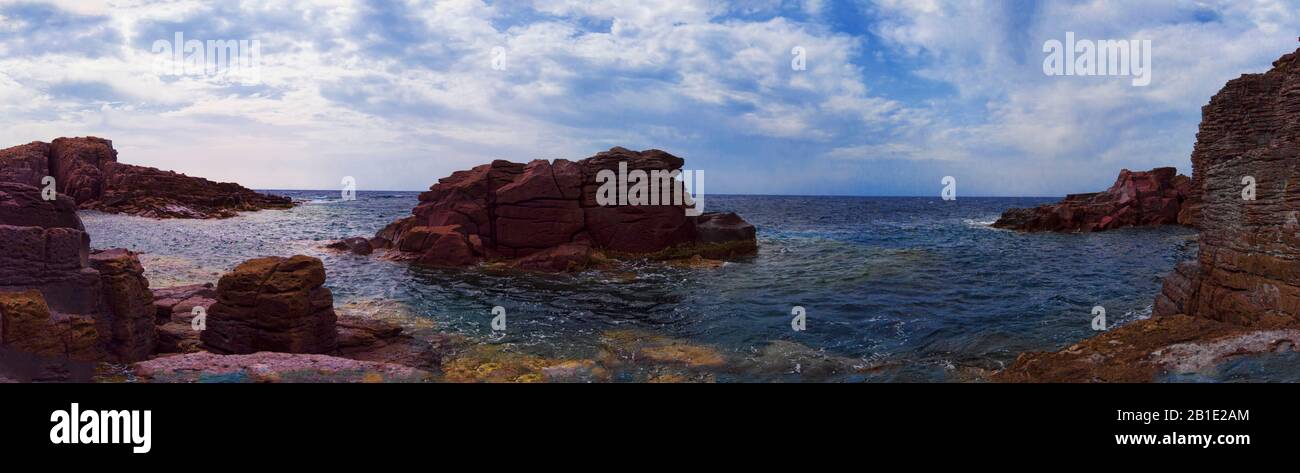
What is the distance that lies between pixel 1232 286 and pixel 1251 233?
1.17 metres

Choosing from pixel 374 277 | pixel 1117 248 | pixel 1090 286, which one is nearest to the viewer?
pixel 1090 286

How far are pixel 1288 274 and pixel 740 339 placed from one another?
11.7 metres

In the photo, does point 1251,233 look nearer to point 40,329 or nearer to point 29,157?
point 40,329

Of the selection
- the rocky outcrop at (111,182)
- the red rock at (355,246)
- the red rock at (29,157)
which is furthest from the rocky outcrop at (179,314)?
the red rock at (29,157)

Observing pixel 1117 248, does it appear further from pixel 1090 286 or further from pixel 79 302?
pixel 79 302

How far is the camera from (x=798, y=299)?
23.7 metres

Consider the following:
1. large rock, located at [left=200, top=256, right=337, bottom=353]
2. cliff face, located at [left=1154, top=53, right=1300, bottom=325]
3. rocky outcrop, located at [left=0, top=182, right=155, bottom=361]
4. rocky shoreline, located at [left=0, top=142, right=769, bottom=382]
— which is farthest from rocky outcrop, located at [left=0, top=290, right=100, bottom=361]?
cliff face, located at [left=1154, top=53, right=1300, bottom=325]

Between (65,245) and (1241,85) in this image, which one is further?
→ (1241,85)

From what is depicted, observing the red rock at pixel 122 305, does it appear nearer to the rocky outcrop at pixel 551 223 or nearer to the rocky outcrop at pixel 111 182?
the rocky outcrop at pixel 551 223

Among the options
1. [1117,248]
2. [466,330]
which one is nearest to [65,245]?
[466,330]

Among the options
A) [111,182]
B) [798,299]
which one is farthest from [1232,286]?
[111,182]

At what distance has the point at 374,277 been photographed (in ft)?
94.5

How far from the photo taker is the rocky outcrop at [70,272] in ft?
32.2
